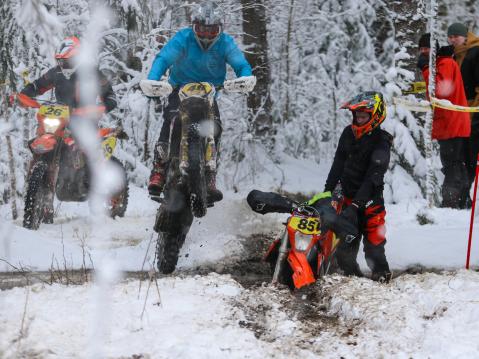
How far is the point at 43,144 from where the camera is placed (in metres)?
7.34

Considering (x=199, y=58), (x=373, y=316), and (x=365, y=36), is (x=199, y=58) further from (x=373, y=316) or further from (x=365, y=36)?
(x=365, y=36)

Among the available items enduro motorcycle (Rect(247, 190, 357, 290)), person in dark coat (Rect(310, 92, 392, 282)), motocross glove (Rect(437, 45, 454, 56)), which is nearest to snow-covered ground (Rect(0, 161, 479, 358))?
enduro motorcycle (Rect(247, 190, 357, 290))

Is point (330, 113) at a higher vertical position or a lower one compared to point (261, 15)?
lower

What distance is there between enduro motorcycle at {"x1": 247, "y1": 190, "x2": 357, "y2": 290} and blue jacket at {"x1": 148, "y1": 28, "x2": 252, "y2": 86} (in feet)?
5.85

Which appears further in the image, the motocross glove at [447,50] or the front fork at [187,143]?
the motocross glove at [447,50]

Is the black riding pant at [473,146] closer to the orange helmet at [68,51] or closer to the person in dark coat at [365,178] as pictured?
the person in dark coat at [365,178]

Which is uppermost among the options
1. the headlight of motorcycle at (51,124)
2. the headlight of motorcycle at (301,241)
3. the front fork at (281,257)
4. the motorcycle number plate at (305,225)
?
the headlight of motorcycle at (51,124)

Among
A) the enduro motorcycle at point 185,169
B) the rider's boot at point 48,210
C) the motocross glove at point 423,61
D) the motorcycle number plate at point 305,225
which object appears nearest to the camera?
the motorcycle number plate at point 305,225

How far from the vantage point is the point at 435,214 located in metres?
8.03

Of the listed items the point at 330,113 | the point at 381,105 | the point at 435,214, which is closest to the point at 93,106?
the point at 381,105

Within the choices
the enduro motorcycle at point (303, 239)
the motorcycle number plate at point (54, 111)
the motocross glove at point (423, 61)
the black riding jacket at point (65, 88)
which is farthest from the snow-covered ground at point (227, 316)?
the motocross glove at point (423, 61)

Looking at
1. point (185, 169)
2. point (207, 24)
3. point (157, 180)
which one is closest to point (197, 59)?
point (207, 24)

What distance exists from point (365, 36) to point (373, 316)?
13.9 m

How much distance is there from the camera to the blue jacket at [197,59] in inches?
256
